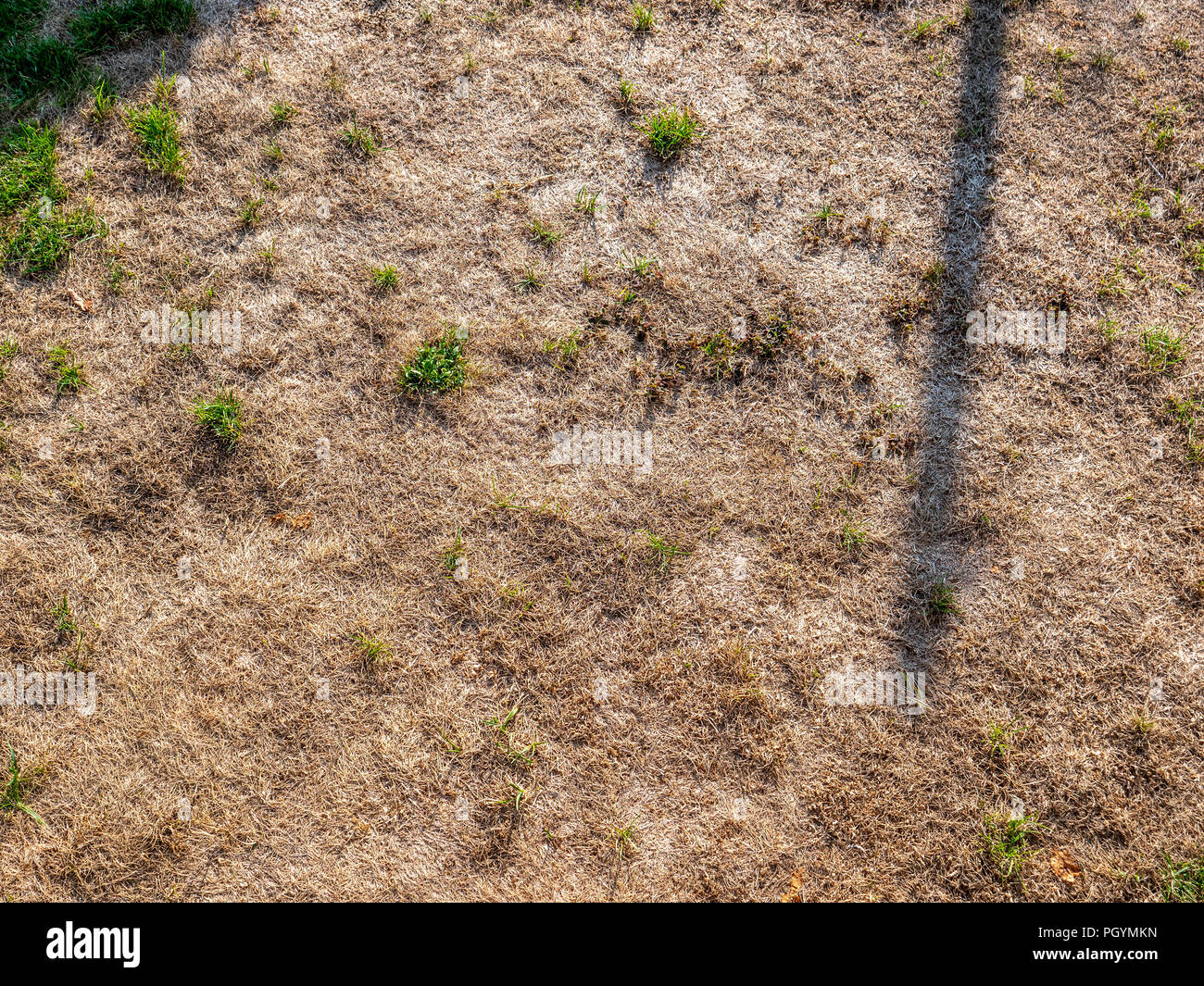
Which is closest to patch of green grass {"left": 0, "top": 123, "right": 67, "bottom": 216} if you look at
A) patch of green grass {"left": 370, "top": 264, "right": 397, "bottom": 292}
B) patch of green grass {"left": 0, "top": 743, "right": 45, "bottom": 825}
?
patch of green grass {"left": 370, "top": 264, "right": 397, "bottom": 292}

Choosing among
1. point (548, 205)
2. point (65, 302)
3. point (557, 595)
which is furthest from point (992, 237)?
point (65, 302)

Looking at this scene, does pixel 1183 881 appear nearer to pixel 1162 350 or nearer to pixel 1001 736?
pixel 1001 736

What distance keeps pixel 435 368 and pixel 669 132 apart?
184cm

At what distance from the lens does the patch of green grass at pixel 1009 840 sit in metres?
3.12

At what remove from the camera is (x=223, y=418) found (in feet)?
11.7

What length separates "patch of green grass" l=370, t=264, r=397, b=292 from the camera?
12.5 feet

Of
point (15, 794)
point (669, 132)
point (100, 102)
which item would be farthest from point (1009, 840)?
point (100, 102)

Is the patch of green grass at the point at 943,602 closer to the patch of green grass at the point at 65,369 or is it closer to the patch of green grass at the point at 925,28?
the patch of green grass at the point at 925,28

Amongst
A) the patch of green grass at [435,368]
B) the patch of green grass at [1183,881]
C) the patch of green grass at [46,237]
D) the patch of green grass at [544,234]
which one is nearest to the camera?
the patch of green grass at [1183,881]

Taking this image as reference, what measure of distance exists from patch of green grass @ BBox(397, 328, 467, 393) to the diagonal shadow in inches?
91.9

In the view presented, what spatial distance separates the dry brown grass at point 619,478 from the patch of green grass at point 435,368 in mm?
96

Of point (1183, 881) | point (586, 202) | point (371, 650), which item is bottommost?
point (1183, 881)

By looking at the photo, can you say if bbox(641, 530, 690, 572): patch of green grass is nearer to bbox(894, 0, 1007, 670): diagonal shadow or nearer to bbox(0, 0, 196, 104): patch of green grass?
bbox(894, 0, 1007, 670): diagonal shadow

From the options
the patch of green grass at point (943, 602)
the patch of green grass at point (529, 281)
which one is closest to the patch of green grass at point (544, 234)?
the patch of green grass at point (529, 281)
